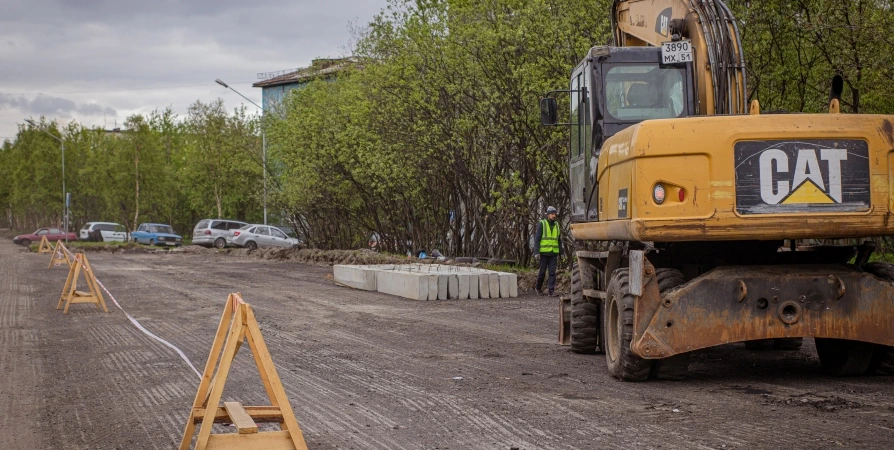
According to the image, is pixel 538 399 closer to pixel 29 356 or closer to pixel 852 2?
pixel 29 356

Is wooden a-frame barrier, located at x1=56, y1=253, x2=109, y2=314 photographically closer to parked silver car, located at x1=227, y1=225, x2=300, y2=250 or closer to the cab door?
the cab door

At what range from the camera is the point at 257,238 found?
5747 centimetres

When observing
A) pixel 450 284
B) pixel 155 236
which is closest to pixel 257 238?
pixel 155 236

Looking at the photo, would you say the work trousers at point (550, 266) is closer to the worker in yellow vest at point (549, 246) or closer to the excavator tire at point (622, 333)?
the worker in yellow vest at point (549, 246)

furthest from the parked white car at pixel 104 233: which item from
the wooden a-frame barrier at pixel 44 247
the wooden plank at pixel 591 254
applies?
the wooden plank at pixel 591 254

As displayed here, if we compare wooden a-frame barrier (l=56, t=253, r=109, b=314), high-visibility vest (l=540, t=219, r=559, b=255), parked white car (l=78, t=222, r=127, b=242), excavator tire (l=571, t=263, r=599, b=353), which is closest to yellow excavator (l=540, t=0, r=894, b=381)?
excavator tire (l=571, t=263, r=599, b=353)

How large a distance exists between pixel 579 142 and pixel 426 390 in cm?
362

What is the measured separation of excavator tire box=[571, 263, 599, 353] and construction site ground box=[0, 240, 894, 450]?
0.61 feet

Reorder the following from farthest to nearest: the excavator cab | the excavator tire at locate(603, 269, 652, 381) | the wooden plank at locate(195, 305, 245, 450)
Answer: the excavator cab
the excavator tire at locate(603, 269, 652, 381)
the wooden plank at locate(195, 305, 245, 450)

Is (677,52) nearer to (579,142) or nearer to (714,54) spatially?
(714,54)

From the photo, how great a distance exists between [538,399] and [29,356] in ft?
23.1

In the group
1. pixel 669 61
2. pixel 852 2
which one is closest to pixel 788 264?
pixel 669 61

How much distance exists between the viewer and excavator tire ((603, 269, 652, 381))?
30.2ft

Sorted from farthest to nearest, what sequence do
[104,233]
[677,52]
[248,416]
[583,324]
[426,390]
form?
1. [104,233]
2. [583,324]
3. [677,52]
4. [426,390]
5. [248,416]
